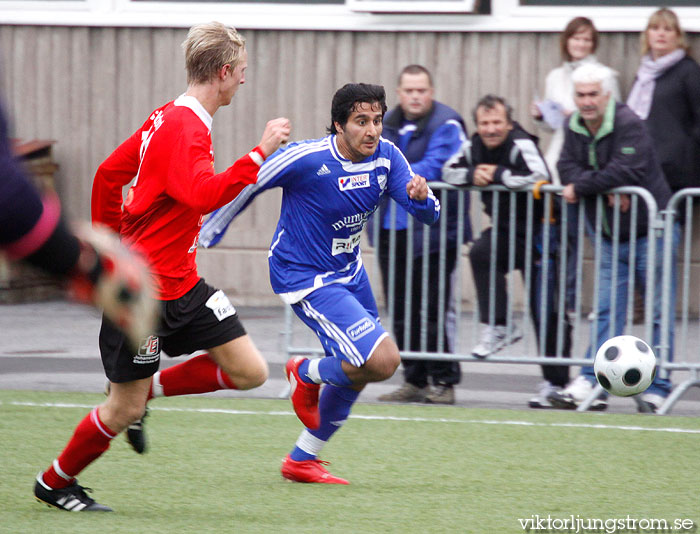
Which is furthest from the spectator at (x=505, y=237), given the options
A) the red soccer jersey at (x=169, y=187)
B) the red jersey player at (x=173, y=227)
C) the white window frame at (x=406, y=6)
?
the white window frame at (x=406, y=6)

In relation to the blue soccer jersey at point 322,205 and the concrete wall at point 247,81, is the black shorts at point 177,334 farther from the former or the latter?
the concrete wall at point 247,81

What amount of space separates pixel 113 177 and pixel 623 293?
371 cm

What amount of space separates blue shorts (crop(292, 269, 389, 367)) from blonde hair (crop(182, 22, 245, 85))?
3.75ft

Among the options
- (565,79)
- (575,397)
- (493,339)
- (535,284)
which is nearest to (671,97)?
(565,79)

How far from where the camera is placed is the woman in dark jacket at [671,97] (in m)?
9.19

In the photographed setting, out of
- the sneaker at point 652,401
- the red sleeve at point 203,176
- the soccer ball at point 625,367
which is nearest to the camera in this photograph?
the red sleeve at point 203,176

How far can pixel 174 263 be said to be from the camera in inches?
200

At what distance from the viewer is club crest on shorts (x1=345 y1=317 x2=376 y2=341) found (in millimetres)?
5407

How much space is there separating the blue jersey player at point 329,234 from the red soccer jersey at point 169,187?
0.61m

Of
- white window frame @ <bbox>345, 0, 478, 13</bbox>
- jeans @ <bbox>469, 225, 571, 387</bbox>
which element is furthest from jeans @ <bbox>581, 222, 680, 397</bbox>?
white window frame @ <bbox>345, 0, 478, 13</bbox>

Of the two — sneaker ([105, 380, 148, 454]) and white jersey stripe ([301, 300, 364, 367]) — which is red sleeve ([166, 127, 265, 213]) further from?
sneaker ([105, 380, 148, 454])

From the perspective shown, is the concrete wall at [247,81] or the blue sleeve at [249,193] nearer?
the blue sleeve at [249,193]

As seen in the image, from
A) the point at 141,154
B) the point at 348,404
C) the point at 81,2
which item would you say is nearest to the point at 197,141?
the point at 141,154

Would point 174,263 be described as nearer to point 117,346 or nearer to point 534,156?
point 117,346
